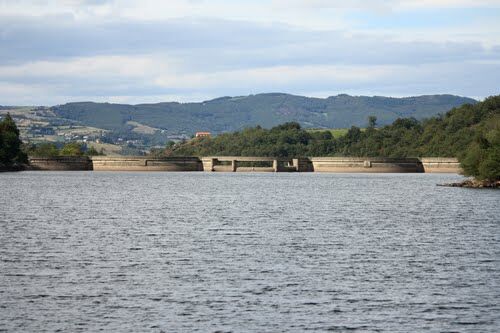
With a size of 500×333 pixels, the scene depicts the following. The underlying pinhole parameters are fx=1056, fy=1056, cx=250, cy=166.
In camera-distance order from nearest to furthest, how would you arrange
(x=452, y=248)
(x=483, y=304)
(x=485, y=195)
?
1. (x=483, y=304)
2. (x=452, y=248)
3. (x=485, y=195)

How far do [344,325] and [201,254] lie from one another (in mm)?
21210

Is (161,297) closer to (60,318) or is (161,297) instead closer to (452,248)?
(60,318)

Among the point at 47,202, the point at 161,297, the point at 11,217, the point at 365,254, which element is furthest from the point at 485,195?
the point at 161,297

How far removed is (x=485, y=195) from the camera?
130 metres

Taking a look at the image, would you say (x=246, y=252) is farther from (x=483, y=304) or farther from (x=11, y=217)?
(x=11, y=217)

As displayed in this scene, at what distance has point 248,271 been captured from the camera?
2079 inches

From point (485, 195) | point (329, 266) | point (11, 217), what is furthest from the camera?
point (485, 195)

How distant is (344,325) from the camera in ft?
131

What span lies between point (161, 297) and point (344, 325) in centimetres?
894

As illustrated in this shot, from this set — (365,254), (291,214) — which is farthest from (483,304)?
(291,214)

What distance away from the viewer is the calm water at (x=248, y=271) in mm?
40781

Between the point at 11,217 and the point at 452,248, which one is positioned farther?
the point at 11,217

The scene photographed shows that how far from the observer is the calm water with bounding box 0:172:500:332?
4078cm

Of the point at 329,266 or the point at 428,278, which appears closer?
the point at 428,278
